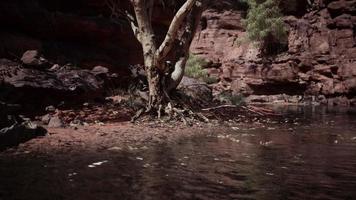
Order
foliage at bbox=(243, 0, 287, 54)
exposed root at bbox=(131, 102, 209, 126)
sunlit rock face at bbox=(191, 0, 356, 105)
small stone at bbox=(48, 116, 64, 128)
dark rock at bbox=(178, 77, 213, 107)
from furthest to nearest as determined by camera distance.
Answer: foliage at bbox=(243, 0, 287, 54) → sunlit rock face at bbox=(191, 0, 356, 105) → dark rock at bbox=(178, 77, 213, 107) → exposed root at bbox=(131, 102, 209, 126) → small stone at bbox=(48, 116, 64, 128)

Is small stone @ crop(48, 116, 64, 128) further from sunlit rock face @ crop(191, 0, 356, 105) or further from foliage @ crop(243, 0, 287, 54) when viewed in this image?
foliage @ crop(243, 0, 287, 54)

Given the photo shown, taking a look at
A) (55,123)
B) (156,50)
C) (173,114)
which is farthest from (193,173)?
(156,50)

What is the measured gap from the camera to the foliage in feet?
119

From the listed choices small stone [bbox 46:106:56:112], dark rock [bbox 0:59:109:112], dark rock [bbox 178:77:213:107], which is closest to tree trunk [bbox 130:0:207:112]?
dark rock [bbox 0:59:109:112]

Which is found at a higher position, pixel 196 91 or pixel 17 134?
pixel 196 91

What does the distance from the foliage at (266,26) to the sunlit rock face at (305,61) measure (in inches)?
40.7

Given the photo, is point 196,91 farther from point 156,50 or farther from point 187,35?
point 156,50

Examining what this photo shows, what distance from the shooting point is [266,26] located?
36938mm

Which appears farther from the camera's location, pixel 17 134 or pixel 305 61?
pixel 305 61

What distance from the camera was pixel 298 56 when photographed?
33.9 metres

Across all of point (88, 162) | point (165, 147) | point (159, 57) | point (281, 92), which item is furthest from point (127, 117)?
point (281, 92)

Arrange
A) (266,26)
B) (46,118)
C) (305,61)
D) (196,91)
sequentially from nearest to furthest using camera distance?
(46,118) < (196,91) < (305,61) < (266,26)

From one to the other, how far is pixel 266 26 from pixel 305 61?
563cm

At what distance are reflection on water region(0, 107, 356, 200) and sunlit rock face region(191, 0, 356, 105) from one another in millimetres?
24625
